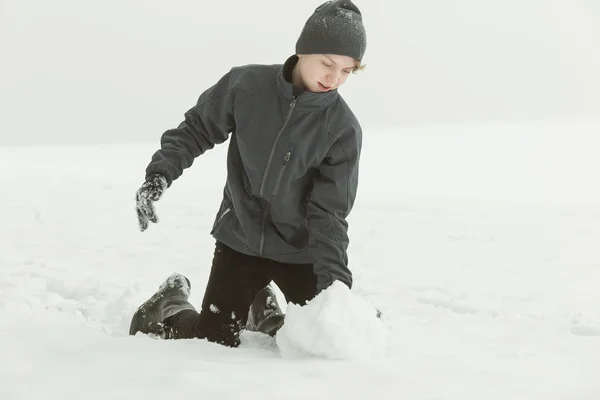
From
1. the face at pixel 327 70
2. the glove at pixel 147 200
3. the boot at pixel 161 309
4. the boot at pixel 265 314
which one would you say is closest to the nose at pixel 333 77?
the face at pixel 327 70

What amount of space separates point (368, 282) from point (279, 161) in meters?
1.67

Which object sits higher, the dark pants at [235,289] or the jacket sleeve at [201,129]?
the jacket sleeve at [201,129]

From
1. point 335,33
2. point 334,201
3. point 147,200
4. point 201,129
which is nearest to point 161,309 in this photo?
point 147,200

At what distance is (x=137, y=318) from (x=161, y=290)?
7.4 inches

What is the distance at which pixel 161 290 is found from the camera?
10.1ft

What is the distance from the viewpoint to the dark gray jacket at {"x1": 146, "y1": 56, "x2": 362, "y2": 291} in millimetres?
2520

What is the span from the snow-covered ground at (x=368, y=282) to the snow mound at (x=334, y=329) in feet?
0.24

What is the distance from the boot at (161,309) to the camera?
9.43ft

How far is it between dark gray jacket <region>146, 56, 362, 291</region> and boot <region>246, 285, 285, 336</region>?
29 centimetres

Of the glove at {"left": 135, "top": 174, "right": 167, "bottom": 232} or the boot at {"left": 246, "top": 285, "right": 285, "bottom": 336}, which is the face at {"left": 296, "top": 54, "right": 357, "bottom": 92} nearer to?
the glove at {"left": 135, "top": 174, "right": 167, "bottom": 232}

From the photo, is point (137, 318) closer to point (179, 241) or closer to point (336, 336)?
point (336, 336)

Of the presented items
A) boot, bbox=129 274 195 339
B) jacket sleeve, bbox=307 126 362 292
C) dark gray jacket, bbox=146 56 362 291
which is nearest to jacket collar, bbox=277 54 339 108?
dark gray jacket, bbox=146 56 362 291

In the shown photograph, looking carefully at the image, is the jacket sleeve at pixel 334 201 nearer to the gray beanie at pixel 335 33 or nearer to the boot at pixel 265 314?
the gray beanie at pixel 335 33

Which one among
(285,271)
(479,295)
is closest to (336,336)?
(285,271)
